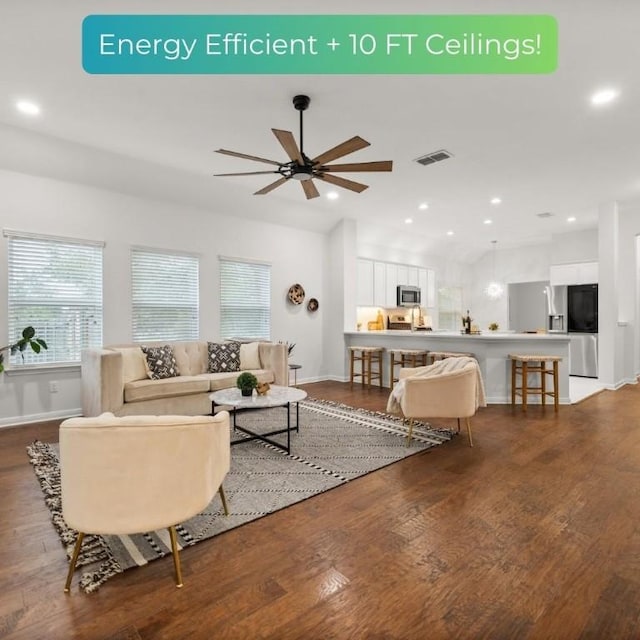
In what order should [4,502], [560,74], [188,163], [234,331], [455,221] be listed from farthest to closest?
[455,221]
[234,331]
[188,163]
[560,74]
[4,502]

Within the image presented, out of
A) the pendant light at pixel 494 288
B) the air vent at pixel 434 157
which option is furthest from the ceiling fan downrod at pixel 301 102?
the pendant light at pixel 494 288

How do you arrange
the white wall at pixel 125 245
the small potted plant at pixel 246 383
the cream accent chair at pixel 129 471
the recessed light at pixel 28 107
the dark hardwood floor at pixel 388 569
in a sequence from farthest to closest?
1. the white wall at pixel 125 245
2. the small potted plant at pixel 246 383
3. the recessed light at pixel 28 107
4. the cream accent chair at pixel 129 471
5. the dark hardwood floor at pixel 388 569

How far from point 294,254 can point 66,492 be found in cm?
596

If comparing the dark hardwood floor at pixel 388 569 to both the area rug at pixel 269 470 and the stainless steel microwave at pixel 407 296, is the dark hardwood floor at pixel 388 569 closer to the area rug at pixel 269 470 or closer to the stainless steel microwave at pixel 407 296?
the area rug at pixel 269 470

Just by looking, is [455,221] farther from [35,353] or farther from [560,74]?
[35,353]

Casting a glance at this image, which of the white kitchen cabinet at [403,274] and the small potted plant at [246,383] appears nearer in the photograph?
the small potted plant at [246,383]

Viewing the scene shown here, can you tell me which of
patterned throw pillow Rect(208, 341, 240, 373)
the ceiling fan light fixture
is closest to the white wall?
patterned throw pillow Rect(208, 341, 240, 373)

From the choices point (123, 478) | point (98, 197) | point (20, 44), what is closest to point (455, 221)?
point (98, 197)

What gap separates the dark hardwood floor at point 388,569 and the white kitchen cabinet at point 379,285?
5690 mm

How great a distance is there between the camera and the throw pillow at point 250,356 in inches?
225

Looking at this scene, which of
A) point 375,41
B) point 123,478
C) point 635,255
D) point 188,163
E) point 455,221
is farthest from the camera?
point 455,221

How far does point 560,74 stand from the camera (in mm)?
3160

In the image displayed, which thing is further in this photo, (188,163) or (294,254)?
(294,254)

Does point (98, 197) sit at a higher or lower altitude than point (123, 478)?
higher
